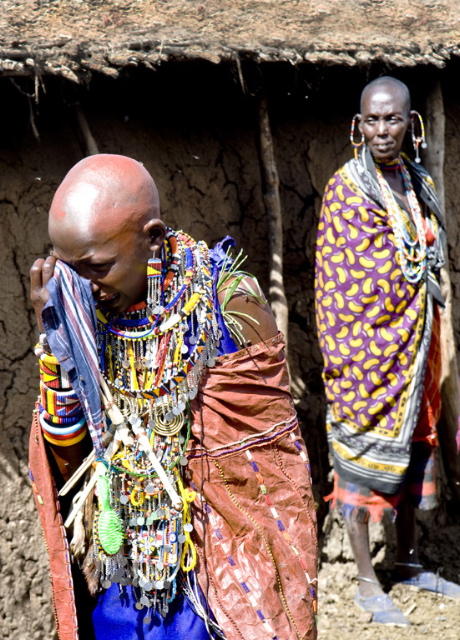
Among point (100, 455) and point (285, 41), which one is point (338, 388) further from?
point (100, 455)

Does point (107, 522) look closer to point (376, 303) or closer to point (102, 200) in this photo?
point (102, 200)

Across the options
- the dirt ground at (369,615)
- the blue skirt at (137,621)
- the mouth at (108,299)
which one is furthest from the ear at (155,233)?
the dirt ground at (369,615)

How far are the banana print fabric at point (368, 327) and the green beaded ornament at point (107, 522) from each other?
241cm

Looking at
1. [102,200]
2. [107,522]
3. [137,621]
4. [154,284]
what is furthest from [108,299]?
[137,621]

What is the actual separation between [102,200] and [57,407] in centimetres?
52

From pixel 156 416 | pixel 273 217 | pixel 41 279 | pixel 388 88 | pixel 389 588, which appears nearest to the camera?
pixel 41 279

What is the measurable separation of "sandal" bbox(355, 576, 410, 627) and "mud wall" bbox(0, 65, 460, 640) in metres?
0.39

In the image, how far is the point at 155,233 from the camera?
2.42 metres

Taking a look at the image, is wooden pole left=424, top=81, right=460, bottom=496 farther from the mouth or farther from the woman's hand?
the woman's hand

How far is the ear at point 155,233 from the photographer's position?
2389 millimetres

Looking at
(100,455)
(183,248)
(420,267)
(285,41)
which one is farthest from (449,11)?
(100,455)

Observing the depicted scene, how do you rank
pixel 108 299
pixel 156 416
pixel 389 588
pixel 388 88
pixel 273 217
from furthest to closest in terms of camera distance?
1. pixel 389 588
2. pixel 273 217
3. pixel 388 88
4. pixel 156 416
5. pixel 108 299

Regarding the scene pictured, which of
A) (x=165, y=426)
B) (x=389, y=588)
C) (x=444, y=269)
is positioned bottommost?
(x=389, y=588)

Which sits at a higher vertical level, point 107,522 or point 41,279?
point 41,279
